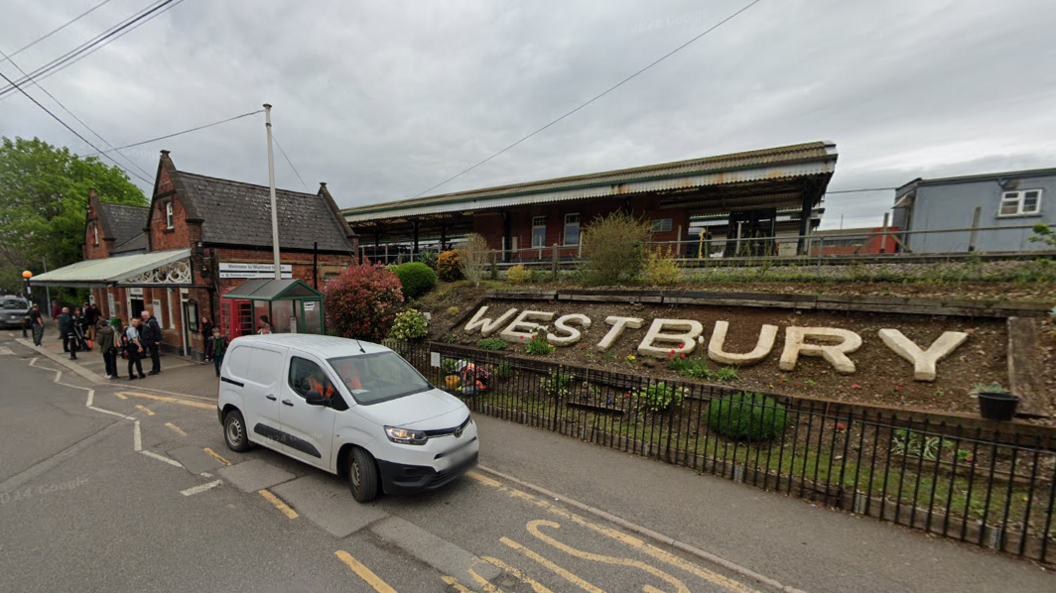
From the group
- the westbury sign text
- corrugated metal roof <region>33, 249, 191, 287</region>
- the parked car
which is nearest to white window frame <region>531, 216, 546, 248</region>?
the westbury sign text

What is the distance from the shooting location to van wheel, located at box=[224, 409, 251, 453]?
6008mm

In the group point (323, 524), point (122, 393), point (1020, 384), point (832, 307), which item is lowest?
point (122, 393)

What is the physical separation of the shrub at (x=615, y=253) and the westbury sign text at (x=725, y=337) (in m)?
1.69

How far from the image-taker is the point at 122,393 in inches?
391

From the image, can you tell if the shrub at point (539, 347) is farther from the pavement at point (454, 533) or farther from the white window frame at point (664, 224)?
the white window frame at point (664, 224)

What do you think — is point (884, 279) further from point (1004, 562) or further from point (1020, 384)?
point (1004, 562)

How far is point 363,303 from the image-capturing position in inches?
485

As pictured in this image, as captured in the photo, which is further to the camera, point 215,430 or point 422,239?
point 422,239

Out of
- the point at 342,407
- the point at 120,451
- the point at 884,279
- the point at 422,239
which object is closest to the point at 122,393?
the point at 120,451

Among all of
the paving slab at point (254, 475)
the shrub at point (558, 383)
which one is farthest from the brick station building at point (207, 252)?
the shrub at point (558, 383)

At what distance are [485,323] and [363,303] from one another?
13.4ft

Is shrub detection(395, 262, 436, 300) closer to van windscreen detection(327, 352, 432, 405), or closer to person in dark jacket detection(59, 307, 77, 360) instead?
van windscreen detection(327, 352, 432, 405)

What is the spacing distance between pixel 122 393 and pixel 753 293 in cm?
1569

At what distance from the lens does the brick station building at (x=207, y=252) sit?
1330 cm
